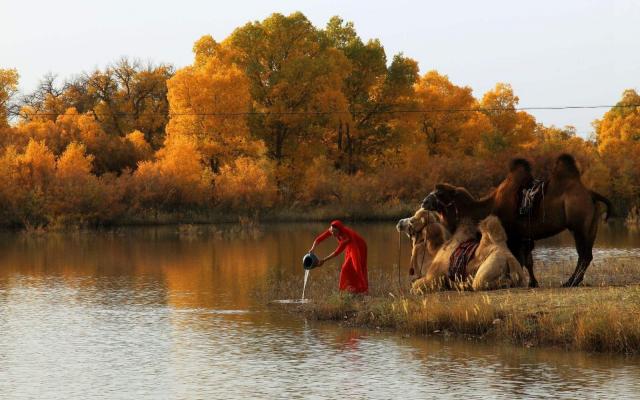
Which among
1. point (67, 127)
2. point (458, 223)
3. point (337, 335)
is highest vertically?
point (67, 127)

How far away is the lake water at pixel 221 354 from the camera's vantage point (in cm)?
1476

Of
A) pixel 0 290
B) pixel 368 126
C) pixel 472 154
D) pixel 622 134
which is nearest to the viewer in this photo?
pixel 0 290

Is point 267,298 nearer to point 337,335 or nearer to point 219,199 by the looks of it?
point 337,335

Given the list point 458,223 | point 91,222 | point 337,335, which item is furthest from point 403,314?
point 91,222

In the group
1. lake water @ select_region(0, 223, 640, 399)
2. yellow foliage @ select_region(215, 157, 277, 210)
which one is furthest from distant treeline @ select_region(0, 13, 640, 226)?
lake water @ select_region(0, 223, 640, 399)

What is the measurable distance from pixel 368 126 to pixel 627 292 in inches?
2289

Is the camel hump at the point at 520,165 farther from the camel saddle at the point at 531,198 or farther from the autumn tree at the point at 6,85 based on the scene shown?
the autumn tree at the point at 6,85

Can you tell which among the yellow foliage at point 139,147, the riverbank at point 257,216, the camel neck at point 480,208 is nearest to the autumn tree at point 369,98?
the riverbank at point 257,216

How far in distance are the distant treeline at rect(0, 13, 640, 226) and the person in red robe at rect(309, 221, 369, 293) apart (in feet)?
125

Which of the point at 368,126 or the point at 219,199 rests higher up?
the point at 368,126

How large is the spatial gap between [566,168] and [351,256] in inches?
182

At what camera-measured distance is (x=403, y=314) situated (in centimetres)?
1941

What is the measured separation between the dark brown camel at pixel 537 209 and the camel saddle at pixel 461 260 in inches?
42.2

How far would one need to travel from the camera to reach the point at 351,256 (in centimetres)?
2164
